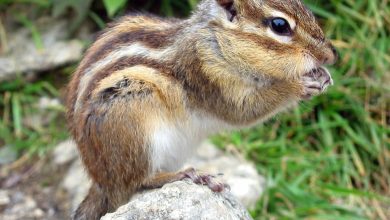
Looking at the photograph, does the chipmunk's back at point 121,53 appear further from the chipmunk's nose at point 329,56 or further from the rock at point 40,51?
the rock at point 40,51

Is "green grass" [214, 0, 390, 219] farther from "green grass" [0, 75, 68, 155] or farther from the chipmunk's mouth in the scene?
the chipmunk's mouth

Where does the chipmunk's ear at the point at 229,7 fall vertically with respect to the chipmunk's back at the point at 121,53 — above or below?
above

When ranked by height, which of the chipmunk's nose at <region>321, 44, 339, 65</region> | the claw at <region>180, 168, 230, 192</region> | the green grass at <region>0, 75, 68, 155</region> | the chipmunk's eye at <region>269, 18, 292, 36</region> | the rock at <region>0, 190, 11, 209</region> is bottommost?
the rock at <region>0, 190, 11, 209</region>

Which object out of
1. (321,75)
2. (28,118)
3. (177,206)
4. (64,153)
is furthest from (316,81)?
(28,118)

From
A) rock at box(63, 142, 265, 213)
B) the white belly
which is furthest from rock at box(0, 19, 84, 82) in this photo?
the white belly

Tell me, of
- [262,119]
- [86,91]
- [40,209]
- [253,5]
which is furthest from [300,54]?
[40,209]

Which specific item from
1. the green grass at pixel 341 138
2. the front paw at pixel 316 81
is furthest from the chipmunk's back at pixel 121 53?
the green grass at pixel 341 138

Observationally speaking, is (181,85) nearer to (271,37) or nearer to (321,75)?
(271,37)
